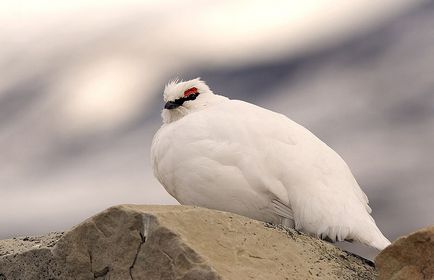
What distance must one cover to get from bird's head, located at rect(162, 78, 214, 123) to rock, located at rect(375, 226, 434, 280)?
3895 millimetres

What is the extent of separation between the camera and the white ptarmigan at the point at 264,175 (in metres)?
7.90

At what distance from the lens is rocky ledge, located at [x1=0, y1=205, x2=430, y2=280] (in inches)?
236

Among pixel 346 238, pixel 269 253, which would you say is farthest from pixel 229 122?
pixel 269 253

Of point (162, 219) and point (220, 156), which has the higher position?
point (220, 156)

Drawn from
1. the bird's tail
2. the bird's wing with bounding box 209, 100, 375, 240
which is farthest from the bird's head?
the bird's tail

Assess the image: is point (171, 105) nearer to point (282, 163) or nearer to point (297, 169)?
point (282, 163)

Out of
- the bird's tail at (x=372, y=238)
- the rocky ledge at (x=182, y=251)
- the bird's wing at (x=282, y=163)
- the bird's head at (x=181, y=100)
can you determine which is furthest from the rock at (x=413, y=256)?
the bird's head at (x=181, y=100)

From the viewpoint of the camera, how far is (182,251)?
5930 millimetres

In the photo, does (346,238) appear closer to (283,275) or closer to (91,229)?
(283,275)

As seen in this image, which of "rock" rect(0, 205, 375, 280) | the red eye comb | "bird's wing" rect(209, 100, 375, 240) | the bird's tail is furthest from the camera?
the red eye comb

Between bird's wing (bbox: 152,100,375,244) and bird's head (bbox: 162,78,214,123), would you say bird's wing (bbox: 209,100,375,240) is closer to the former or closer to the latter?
bird's wing (bbox: 152,100,375,244)

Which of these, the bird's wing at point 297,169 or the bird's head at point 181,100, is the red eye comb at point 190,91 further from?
the bird's wing at point 297,169

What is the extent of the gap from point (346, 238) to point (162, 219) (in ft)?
8.06

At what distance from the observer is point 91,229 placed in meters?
6.55
